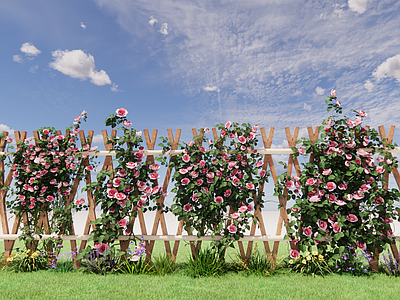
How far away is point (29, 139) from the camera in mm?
4031

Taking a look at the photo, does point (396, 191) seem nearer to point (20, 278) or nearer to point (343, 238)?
point (343, 238)

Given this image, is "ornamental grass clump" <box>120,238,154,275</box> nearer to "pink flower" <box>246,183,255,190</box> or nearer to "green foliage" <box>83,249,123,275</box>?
"green foliage" <box>83,249,123,275</box>

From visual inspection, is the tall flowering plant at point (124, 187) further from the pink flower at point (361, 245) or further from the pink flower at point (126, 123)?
the pink flower at point (361, 245)

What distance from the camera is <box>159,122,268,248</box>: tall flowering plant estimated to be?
137 inches

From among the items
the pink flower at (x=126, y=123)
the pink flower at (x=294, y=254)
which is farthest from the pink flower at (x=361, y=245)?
the pink flower at (x=126, y=123)

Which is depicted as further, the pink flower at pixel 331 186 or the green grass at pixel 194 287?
the pink flower at pixel 331 186

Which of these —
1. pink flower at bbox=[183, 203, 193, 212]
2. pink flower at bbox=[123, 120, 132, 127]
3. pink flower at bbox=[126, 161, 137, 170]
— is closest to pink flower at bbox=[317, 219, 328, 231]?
pink flower at bbox=[183, 203, 193, 212]

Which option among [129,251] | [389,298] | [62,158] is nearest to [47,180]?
[62,158]

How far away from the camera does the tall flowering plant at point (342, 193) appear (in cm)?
344

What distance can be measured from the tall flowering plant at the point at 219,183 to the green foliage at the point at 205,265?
19 cm

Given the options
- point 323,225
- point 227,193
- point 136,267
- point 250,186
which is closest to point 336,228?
point 323,225

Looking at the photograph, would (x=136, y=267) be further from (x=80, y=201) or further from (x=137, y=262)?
(x=80, y=201)

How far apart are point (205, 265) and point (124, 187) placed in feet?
4.69

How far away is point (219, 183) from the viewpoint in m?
3.51
